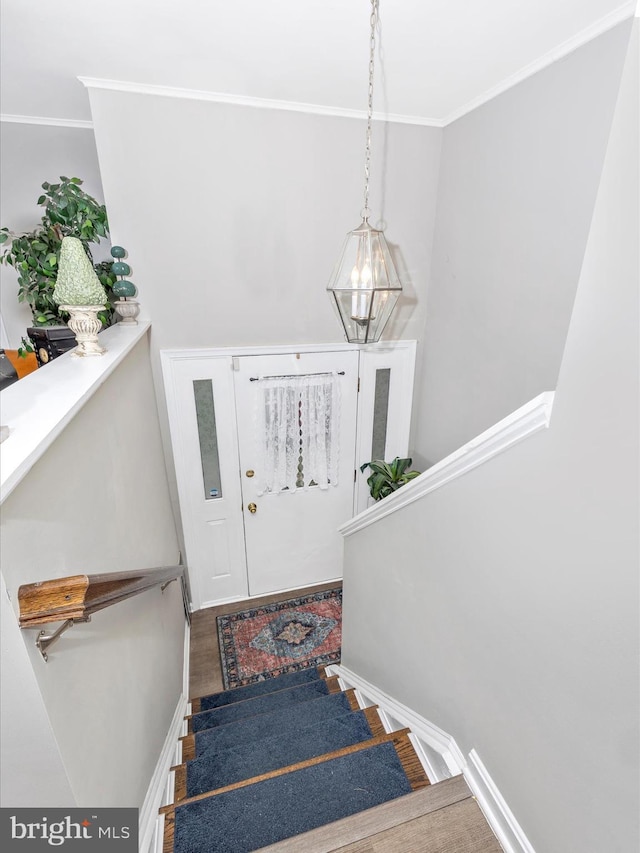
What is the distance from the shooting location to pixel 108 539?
1464mm

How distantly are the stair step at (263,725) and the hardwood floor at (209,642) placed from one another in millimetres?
799

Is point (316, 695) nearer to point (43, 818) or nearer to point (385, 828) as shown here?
point (385, 828)

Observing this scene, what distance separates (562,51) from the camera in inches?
74.4

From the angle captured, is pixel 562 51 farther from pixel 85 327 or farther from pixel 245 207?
pixel 85 327

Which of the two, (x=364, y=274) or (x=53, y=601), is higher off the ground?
(x=364, y=274)

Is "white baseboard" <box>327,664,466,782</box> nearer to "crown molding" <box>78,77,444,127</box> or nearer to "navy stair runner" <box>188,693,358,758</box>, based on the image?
"navy stair runner" <box>188,693,358,758</box>

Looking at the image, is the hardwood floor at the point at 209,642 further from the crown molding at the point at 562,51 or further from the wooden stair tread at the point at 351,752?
the crown molding at the point at 562,51

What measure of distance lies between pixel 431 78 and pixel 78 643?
115 inches

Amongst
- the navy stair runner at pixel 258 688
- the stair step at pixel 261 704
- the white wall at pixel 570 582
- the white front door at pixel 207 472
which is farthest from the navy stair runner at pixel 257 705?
the white wall at pixel 570 582

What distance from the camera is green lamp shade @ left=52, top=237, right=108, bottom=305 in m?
1.50

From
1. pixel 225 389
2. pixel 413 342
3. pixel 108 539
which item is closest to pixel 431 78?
pixel 413 342

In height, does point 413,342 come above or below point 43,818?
above

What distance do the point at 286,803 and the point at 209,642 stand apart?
198cm

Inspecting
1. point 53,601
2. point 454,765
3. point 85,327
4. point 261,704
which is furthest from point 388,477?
point 53,601
